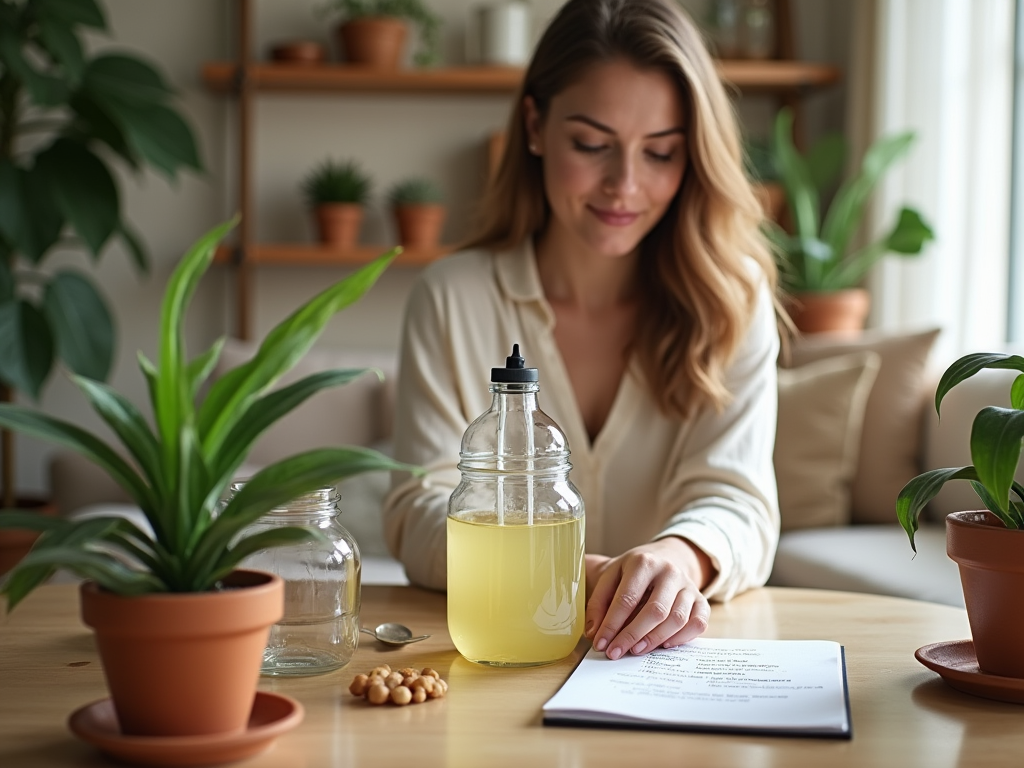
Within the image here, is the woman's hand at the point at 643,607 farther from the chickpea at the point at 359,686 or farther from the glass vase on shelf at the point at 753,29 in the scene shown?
the glass vase on shelf at the point at 753,29

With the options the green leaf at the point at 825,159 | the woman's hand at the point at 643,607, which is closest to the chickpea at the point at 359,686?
the woman's hand at the point at 643,607

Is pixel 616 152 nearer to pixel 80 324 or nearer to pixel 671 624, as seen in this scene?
pixel 671 624

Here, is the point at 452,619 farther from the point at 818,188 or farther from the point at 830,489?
the point at 818,188

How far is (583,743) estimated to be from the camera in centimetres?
84

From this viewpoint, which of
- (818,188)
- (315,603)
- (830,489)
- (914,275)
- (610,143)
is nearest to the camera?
(315,603)

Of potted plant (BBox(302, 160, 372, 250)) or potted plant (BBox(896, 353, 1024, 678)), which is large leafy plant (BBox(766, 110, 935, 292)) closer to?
potted plant (BBox(302, 160, 372, 250))

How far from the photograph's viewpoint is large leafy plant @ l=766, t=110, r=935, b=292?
3408mm

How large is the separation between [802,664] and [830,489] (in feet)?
6.77

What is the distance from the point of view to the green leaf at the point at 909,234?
133 inches

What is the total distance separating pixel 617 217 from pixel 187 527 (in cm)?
97

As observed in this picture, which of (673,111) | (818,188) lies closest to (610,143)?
(673,111)

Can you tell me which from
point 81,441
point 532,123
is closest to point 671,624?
point 81,441

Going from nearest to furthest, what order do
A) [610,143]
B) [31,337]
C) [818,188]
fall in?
[610,143] → [31,337] → [818,188]

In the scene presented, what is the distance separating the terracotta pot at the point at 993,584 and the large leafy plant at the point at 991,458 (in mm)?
21
